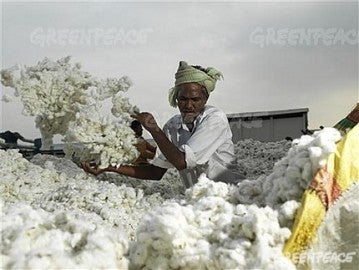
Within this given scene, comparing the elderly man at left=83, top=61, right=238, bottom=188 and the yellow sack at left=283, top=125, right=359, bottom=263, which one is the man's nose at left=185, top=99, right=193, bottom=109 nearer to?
the elderly man at left=83, top=61, right=238, bottom=188

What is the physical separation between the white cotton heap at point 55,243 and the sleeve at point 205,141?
1.37 metres

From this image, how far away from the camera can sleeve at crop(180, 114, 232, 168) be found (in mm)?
2715

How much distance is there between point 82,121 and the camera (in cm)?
284

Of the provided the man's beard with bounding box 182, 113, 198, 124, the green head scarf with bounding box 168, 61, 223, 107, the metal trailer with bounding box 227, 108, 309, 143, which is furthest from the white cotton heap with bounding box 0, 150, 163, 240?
the metal trailer with bounding box 227, 108, 309, 143

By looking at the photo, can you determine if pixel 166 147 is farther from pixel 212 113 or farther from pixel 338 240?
pixel 338 240

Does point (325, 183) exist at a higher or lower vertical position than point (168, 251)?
higher

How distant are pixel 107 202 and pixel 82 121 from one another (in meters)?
0.47

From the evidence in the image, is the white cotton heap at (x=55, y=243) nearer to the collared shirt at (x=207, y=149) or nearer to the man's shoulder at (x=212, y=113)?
the collared shirt at (x=207, y=149)

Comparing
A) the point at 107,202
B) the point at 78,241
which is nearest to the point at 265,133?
the point at 107,202

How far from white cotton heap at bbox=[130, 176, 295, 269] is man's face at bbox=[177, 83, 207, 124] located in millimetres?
1481

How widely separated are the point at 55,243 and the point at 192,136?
1.60m

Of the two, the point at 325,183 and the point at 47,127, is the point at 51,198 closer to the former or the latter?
the point at 47,127

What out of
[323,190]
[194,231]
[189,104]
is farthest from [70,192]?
[323,190]

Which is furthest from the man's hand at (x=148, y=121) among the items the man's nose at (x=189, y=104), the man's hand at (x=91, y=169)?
the man's hand at (x=91, y=169)
